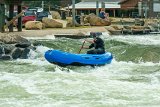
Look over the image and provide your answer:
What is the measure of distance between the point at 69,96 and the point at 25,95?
119cm

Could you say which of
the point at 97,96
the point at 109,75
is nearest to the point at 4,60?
the point at 109,75

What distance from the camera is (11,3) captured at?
2991cm

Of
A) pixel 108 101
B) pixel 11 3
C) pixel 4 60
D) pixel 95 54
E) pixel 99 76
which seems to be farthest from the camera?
pixel 11 3

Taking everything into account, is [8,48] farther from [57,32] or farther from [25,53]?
[57,32]

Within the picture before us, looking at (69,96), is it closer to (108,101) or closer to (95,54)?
(108,101)

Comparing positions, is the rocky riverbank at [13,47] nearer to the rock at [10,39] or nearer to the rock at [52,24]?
the rock at [10,39]

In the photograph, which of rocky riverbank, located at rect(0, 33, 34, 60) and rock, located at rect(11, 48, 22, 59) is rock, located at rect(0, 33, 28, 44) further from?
rock, located at rect(11, 48, 22, 59)

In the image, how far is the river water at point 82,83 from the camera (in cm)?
1170

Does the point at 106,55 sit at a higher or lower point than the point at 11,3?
lower

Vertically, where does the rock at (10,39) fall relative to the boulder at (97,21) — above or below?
below

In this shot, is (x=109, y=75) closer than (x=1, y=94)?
No

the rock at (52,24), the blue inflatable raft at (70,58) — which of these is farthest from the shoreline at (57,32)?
Answer: the blue inflatable raft at (70,58)

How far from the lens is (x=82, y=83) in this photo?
13.9 metres

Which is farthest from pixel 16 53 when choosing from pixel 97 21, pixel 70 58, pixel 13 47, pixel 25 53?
pixel 97 21
